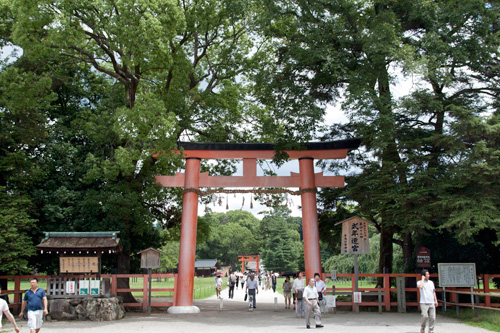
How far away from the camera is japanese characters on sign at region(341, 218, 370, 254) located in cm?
1481

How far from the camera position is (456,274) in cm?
1337

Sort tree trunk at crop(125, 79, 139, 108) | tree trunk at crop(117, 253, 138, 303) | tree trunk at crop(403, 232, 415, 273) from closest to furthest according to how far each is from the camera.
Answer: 1. tree trunk at crop(403, 232, 415, 273)
2. tree trunk at crop(117, 253, 138, 303)
3. tree trunk at crop(125, 79, 139, 108)

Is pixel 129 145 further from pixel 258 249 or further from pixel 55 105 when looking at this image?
pixel 258 249

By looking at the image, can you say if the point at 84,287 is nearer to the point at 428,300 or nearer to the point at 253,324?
the point at 253,324

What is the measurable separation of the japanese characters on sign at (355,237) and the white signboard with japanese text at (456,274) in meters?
2.45

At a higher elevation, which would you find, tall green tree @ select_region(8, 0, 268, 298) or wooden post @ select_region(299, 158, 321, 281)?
tall green tree @ select_region(8, 0, 268, 298)

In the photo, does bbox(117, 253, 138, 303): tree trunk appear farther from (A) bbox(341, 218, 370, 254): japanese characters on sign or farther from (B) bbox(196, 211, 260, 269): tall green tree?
(B) bbox(196, 211, 260, 269): tall green tree

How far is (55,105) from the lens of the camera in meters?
17.4

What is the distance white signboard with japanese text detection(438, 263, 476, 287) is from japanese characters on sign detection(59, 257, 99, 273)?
11.0 m

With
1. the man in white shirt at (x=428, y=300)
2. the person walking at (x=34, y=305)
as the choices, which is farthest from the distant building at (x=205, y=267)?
the person walking at (x=34, y=305)

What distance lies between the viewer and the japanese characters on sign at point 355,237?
48.6 feet

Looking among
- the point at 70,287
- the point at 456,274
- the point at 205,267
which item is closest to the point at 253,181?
the point at 70,287

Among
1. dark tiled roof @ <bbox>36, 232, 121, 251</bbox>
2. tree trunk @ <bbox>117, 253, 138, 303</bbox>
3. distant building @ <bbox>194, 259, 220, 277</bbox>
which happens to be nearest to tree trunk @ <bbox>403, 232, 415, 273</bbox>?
dark tiled roof @ <bbox>36, 232, 121, 251</bbox>

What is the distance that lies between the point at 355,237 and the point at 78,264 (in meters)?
9.29
